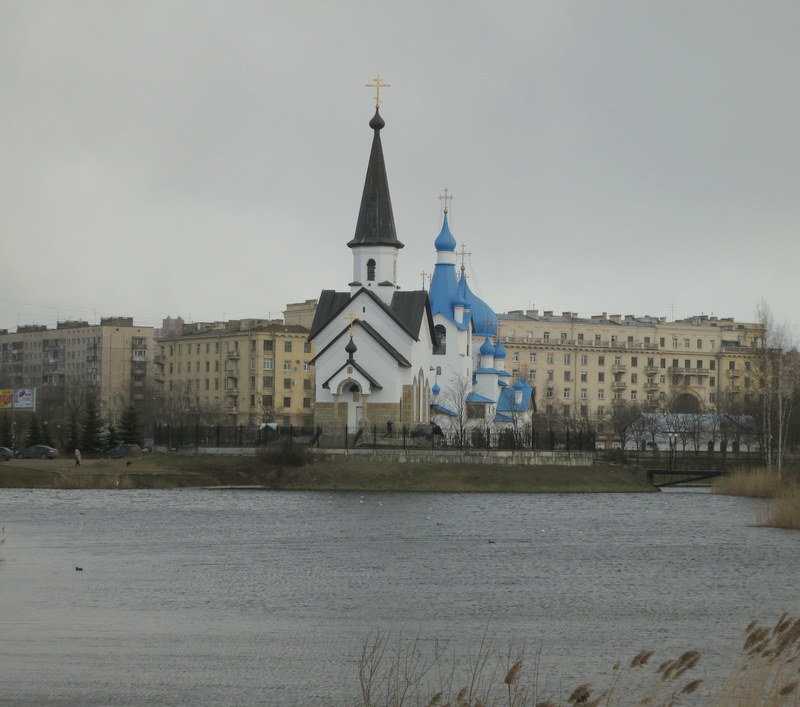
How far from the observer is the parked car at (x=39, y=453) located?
74.5 metres

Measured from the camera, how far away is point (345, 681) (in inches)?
744

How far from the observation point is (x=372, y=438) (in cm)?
7256

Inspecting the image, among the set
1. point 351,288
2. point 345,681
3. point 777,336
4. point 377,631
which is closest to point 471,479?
point 351,288

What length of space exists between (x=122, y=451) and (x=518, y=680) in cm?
6139

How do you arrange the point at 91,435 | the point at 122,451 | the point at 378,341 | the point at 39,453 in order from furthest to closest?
the point at 91,435, the point at 378,341, the point at 39,453, the point at 122,451

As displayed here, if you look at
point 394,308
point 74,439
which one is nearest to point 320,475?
point 394,308

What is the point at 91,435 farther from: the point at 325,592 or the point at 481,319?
the point at 325,592

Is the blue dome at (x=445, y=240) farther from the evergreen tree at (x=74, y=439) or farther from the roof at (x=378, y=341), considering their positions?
the evergreen tree at (x=74, y=439)

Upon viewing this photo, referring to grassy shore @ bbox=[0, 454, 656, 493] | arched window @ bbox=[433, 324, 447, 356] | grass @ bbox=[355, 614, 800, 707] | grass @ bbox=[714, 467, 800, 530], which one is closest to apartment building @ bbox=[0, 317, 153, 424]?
arched window @ bbox=[433, 324, 447, 356]

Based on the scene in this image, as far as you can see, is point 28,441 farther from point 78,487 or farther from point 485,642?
point 485,642

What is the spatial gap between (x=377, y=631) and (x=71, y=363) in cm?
14477

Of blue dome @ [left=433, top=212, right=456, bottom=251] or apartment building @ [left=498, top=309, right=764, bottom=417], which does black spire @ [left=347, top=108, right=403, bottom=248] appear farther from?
apartment building @ [left=498, top=309, right=764, bottom=417]

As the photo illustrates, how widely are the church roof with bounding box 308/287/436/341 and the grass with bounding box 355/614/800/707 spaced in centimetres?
5677

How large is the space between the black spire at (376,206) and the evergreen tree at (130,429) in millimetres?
16772
